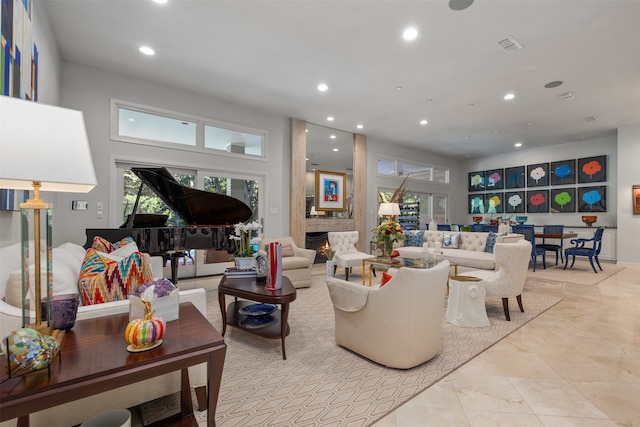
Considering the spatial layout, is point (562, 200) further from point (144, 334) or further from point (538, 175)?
point (144, 334)

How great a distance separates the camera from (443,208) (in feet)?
33.8

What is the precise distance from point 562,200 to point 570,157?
1196 mm

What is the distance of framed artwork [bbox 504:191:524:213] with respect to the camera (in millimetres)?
9203

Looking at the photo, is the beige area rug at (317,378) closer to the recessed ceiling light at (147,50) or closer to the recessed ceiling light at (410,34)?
the recessed ceiling light at (410,34)

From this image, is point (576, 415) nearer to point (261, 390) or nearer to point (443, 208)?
point (261, 390)

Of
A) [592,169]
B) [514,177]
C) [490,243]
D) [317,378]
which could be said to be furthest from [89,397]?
[514,177]

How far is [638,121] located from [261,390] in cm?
915

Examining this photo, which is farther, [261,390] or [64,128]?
[261,390]

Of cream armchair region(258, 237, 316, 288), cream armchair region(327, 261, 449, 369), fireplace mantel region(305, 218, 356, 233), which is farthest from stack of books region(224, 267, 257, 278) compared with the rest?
fireplace mantel region(305, 218, 356, 233)

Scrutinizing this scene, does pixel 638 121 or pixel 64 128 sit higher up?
pixel 638 121

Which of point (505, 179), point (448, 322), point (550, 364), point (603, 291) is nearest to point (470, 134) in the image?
point (505, 179)

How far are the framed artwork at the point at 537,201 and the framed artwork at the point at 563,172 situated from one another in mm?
409

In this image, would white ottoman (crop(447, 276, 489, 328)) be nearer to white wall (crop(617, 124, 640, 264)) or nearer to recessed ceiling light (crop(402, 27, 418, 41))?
recessed ceiling light (crop(402, 27, 418, 41))

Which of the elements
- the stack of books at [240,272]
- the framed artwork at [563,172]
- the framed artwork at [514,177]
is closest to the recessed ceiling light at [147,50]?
the stack of books at [240,272]
